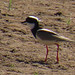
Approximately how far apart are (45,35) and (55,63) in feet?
2.60

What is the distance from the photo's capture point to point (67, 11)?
12.4 metres

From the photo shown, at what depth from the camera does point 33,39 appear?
987 cm

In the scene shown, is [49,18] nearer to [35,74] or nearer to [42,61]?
[42,61]

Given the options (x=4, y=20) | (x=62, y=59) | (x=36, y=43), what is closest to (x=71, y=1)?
(x=4, y=20)

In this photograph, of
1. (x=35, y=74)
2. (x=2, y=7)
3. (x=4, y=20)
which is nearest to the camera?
(x=35, y=74)

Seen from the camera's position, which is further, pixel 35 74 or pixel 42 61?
pixel 42 61

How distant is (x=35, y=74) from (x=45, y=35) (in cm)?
130

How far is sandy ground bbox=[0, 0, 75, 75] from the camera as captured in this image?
803 cm

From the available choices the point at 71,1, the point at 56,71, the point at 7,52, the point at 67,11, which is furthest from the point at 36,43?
the point at 71,1

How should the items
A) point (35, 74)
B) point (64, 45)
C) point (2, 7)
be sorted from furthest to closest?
point (2, 7) < point (64, 45) < point (35, 74)

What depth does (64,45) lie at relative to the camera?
9555mm

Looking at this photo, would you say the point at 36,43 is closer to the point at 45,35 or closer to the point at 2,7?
the point at 45,35

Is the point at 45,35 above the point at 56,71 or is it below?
above

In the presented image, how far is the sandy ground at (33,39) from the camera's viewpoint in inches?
316
